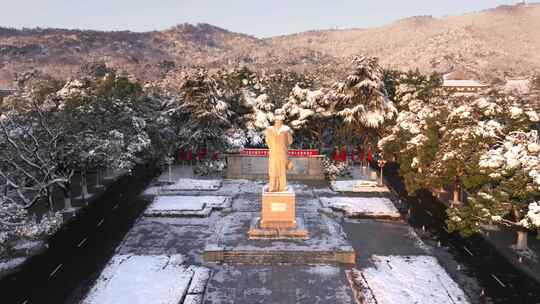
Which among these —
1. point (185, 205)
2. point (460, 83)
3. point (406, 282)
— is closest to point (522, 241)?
point (406, 282)

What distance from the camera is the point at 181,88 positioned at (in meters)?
40.1

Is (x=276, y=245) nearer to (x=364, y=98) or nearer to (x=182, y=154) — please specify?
(x=182, y=154)

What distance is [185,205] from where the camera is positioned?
28406 millimetres

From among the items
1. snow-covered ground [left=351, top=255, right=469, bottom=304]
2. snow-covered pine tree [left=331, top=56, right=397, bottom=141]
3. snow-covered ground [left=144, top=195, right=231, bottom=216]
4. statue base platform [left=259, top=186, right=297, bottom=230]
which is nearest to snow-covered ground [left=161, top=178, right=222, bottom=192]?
snow-covered ground [left=144, top=195, right=231, bottom=216]

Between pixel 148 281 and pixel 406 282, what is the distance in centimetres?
963

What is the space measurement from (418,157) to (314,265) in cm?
1278

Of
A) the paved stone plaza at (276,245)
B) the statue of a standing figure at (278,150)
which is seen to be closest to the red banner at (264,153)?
the paved stone plaza at (276,245)

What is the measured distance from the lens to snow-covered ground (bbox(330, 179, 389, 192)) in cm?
3322

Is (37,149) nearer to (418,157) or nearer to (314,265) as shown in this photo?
(314,265)

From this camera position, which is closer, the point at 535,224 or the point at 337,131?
the point at 535,224

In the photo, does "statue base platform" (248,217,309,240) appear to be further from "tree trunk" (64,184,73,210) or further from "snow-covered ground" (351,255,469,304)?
"tree trunk" (64,184,73,210)

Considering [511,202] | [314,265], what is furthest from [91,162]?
[511,202]

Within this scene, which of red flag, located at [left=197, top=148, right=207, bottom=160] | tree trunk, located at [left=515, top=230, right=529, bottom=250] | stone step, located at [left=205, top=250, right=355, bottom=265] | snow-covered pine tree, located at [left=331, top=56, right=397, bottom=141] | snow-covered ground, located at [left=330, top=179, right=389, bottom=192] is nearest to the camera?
Result: stone step, located at [left=205, top=250, right=355, bottom=265]

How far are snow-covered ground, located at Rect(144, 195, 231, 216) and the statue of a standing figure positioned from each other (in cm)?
724
